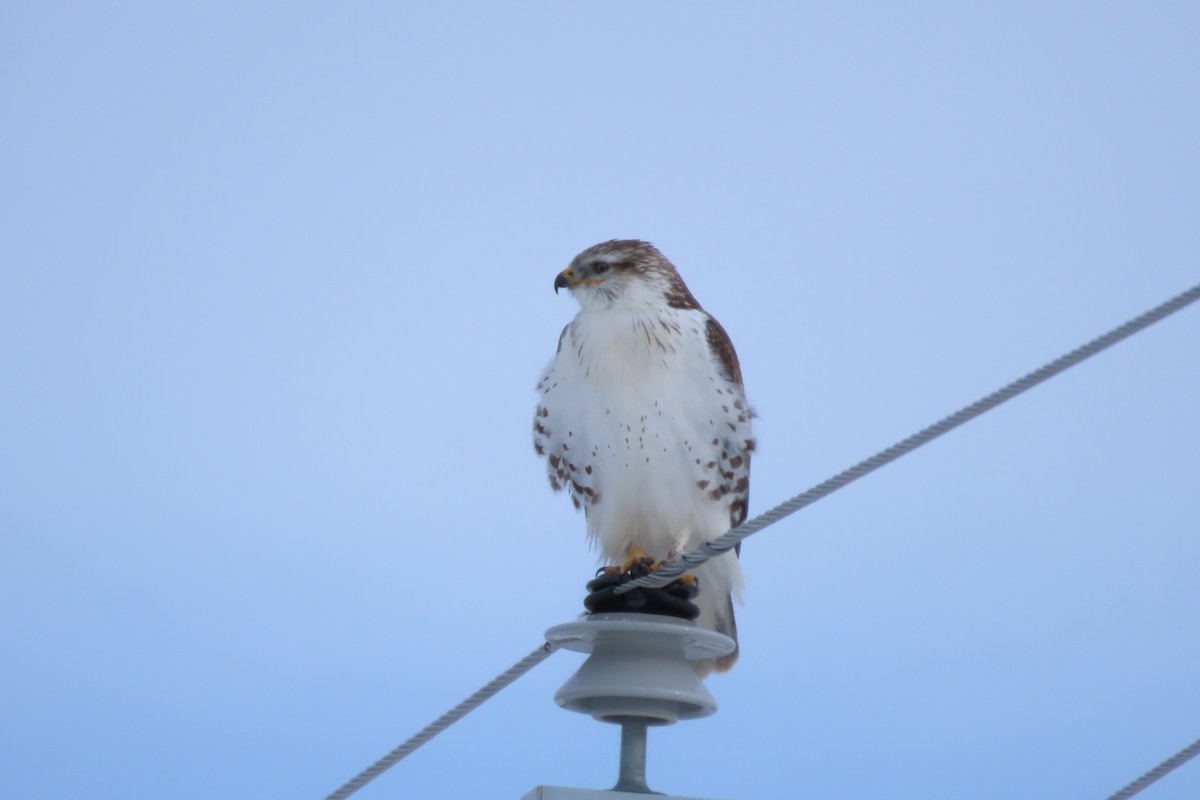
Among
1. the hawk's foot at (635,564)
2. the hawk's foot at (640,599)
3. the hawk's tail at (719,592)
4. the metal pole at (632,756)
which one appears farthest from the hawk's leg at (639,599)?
the hawk's tail at (719,592)

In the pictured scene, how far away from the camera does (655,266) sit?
550cm

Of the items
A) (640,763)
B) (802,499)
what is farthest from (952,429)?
(640,763)

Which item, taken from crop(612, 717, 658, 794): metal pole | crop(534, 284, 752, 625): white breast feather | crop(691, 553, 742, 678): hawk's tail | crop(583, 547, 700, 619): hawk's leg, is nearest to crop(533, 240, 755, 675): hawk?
crop(534, 284, 752, 625): white breast feather

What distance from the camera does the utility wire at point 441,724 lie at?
3.63 metres

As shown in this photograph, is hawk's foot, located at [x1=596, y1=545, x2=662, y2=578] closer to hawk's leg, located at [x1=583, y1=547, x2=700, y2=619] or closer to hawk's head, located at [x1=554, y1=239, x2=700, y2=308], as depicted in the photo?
hawk's head, located at [x1=554, y1=239, x2=700, y2=308]

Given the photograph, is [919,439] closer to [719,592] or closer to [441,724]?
[441,724]

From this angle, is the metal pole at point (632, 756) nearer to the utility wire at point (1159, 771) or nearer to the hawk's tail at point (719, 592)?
the utility wire at point (1159, 771)

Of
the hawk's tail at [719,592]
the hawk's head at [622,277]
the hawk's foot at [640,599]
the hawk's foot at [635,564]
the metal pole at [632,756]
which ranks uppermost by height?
the hawk's head at [622,277]

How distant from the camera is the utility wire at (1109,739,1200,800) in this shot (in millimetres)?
3496

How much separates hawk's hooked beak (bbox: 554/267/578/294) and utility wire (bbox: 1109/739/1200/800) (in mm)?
2758

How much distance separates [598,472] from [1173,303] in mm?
2746

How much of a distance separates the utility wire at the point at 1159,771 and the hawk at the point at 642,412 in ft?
6.43

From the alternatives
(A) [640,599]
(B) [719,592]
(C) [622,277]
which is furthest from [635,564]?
(A) [640,599]

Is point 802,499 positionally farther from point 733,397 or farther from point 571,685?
point 733,397
